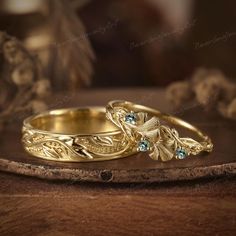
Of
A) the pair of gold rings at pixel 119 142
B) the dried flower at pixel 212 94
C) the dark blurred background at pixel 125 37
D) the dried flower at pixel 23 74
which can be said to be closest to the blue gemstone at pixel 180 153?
the pair of gold rings at pixel 119 142

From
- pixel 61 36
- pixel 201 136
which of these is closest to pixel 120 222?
pixel 201 136

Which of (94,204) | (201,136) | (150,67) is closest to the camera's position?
(94,204)

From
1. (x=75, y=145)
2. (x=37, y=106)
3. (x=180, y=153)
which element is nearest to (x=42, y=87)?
(x=37, y=106)

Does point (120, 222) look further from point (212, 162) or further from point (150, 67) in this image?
point (150, 67)

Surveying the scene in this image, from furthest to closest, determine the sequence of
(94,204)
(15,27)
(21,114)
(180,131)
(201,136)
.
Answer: (15,27)
(21,114)
(180,131)
(201,136)
(94,204)

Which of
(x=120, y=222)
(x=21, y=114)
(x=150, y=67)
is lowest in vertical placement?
(x=120, y=222)

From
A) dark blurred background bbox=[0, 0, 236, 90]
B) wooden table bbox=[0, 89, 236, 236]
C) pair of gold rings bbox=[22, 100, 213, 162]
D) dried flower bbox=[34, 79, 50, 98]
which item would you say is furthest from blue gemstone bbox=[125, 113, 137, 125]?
dark blurred background bbox=[0, 0, 236, 90]

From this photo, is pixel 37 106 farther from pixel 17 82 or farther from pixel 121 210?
pixel 121 210
